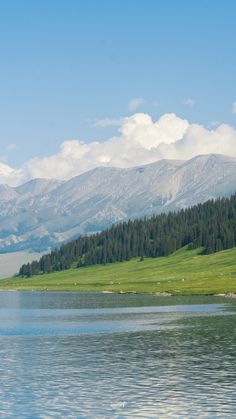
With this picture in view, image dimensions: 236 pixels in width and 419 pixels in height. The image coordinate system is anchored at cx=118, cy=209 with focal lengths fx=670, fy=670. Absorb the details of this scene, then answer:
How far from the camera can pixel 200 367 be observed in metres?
57.6

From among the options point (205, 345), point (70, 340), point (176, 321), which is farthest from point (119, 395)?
point (176, 321)

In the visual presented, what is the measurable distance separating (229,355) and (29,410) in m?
26.4

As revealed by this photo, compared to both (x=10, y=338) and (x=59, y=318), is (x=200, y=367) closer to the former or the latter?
(x=10, y=338)

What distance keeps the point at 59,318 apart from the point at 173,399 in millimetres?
71540

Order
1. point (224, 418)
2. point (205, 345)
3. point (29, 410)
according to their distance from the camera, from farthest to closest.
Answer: point (205, 345) → point (29, 410) → point (224, 418)

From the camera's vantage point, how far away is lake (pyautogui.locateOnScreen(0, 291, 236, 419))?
43.7 m

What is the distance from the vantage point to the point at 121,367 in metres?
58.7

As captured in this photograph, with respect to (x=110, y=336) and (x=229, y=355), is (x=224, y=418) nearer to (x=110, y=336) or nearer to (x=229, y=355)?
(x=229, y=355)

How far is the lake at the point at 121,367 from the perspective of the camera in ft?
143

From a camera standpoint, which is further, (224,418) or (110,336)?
(110,336)

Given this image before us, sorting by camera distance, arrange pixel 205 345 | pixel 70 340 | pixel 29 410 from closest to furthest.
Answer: pixel 29 410 < pixel 205 345 < pixel 70 340

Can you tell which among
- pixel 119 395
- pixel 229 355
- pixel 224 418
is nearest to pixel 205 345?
pixel 229 355

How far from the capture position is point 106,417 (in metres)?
40.8

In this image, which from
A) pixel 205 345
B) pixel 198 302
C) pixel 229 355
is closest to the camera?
pixel 229 355
